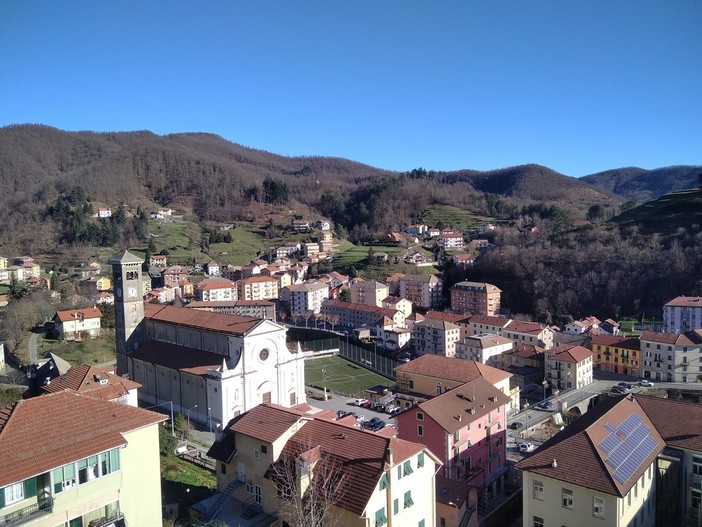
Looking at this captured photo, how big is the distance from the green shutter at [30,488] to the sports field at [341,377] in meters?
33.0

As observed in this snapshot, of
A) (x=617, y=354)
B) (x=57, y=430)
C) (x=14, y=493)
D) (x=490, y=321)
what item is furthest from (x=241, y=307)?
(x=14, y=493)

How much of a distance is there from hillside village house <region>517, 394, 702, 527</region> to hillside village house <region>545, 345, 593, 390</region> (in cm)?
2527

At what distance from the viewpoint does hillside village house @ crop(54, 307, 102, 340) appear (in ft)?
160

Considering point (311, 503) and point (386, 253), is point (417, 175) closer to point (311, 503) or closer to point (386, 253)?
point (386, 253)

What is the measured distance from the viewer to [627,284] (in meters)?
67.9

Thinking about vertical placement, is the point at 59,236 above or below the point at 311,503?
above

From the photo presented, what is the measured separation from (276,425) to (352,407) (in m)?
23.0

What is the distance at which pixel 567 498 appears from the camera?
50.8ft

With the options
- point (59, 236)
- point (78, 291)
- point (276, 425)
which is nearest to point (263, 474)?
point (276, 425)

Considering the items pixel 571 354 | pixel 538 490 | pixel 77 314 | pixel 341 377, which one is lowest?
pixel 341 377

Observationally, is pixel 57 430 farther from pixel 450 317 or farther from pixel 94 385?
pixel 450 317

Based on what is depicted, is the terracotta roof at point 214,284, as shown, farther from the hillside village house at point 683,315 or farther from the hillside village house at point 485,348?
the hillside village house at point 683,315

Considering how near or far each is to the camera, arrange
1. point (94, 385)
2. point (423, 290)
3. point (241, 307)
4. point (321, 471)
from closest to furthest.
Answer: point (321, 471)
point (94, 385)
point (241, 307)
point (423, 290)

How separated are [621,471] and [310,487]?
8765 mm
